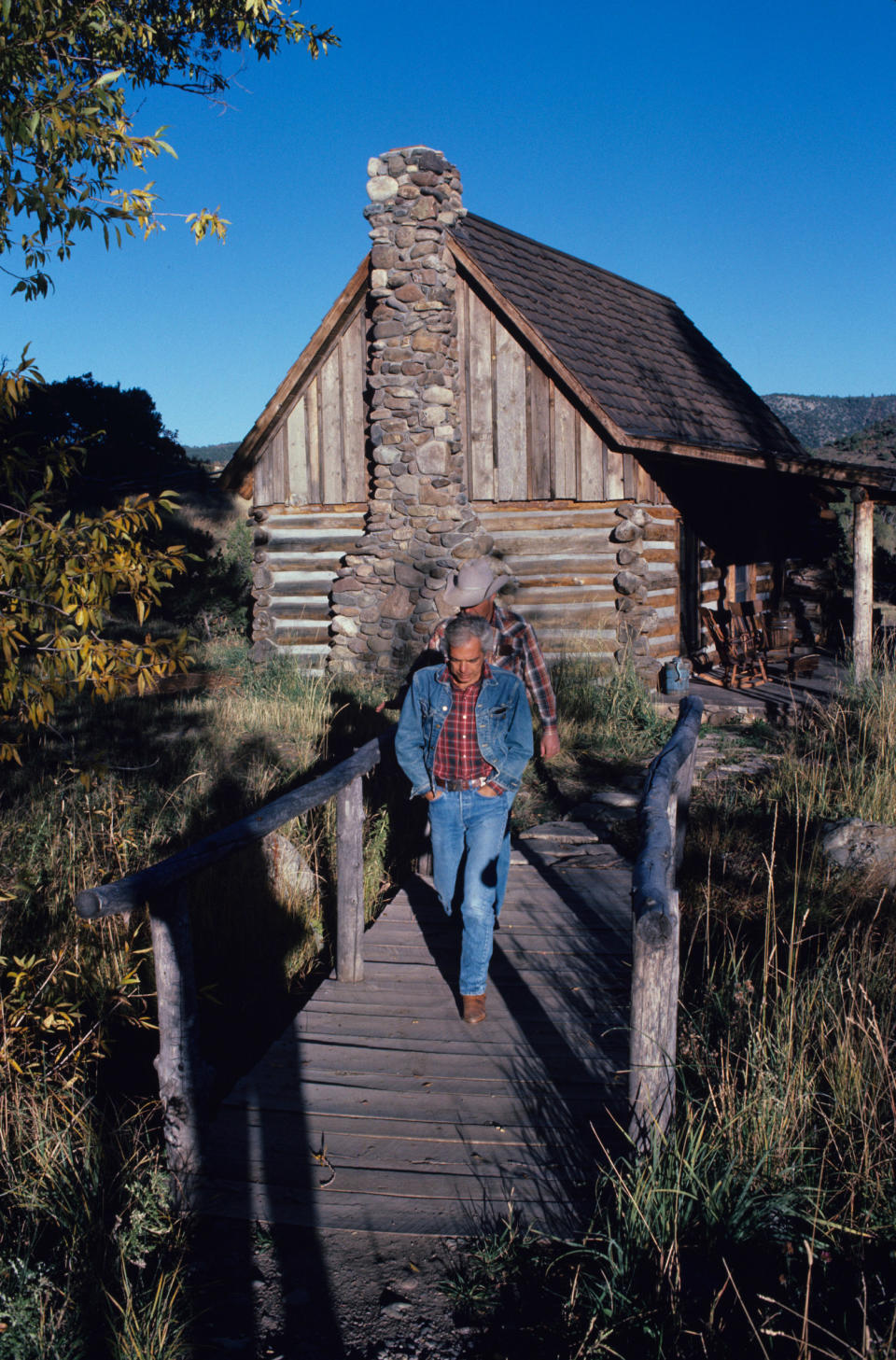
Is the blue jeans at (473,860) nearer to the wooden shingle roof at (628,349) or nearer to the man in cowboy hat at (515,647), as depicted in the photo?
the man in cowboy hat at (515,647)

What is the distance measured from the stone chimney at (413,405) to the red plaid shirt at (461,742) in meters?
8.92

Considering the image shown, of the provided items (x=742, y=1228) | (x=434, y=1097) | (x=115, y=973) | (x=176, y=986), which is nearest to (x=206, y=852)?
(x=176, y=986)

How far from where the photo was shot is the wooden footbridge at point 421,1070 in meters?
3.29

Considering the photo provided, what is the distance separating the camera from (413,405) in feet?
44.8

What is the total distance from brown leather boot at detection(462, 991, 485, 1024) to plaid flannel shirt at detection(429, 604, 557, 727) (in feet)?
5.72

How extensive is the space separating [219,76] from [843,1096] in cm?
925

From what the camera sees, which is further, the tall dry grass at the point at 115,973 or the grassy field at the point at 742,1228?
the tall dry grass at the point at 115,973

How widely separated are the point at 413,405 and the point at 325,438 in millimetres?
1729

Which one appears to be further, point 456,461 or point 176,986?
point 456,461

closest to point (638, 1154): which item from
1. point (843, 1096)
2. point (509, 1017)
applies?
point (843, 1096)

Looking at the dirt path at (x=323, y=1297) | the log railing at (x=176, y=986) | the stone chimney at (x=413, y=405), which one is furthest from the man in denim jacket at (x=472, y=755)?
the stone chimney at (x=413, y=405)

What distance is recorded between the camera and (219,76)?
8984 mm

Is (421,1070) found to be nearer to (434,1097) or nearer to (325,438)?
(434,1097)

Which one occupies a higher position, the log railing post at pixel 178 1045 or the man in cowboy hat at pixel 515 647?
the man in cowboy hat at pixel 515 647
